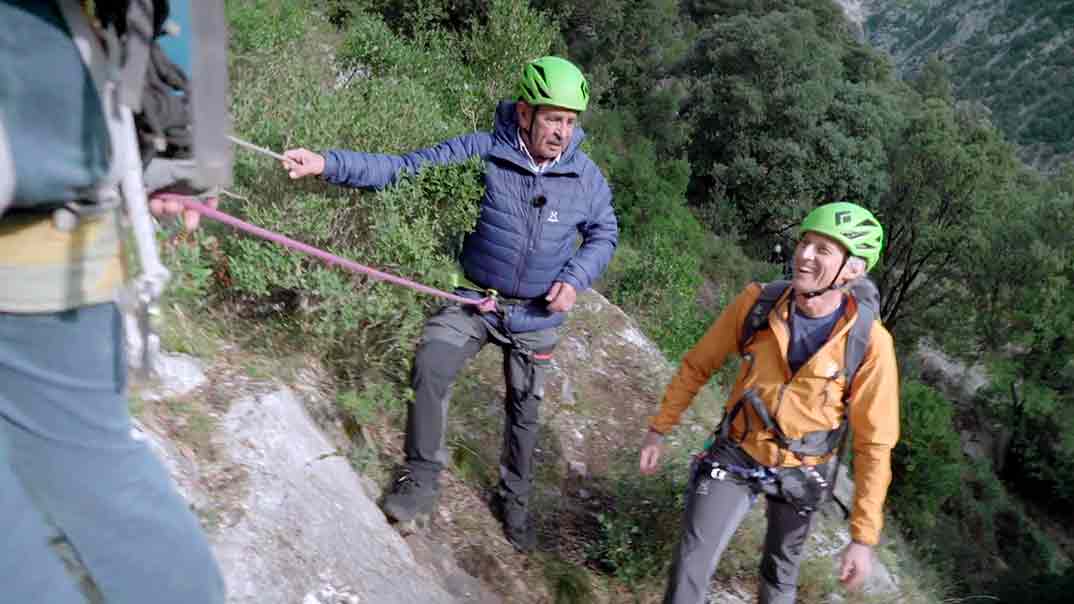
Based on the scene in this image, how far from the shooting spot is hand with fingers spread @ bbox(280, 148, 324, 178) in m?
3.40

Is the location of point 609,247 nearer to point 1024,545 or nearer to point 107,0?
point 107,0

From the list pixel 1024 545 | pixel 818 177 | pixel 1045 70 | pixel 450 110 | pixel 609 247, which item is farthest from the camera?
pixel 1045 70

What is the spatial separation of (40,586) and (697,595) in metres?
2.88

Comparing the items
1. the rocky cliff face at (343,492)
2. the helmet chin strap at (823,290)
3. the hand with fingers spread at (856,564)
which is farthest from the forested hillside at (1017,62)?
the hand with fingers spread at (856,564)

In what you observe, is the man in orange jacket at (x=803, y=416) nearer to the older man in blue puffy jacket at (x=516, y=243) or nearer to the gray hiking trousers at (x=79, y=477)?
the older man in blue puffy jacket at (x=516, y=243)

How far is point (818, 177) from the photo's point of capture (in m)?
33.4

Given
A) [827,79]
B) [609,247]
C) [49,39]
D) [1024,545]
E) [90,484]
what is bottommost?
[1024,545]

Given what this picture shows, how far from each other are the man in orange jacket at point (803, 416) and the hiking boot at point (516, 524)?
3.76 ft

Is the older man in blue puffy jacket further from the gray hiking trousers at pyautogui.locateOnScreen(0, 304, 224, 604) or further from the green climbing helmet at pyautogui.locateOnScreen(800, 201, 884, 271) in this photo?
the gray hiking trousers at pyautogui.locateOnScreen(0, 304, 224, 604)

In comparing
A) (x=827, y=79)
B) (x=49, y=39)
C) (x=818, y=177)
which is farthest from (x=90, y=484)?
(x=827, y=79)

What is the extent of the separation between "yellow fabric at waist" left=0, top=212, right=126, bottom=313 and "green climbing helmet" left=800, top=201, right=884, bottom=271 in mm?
3016

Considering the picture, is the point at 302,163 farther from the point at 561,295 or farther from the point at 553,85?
the point at 561,295

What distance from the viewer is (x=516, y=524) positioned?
4.53 m

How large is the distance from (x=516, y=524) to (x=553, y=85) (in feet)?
8.22
